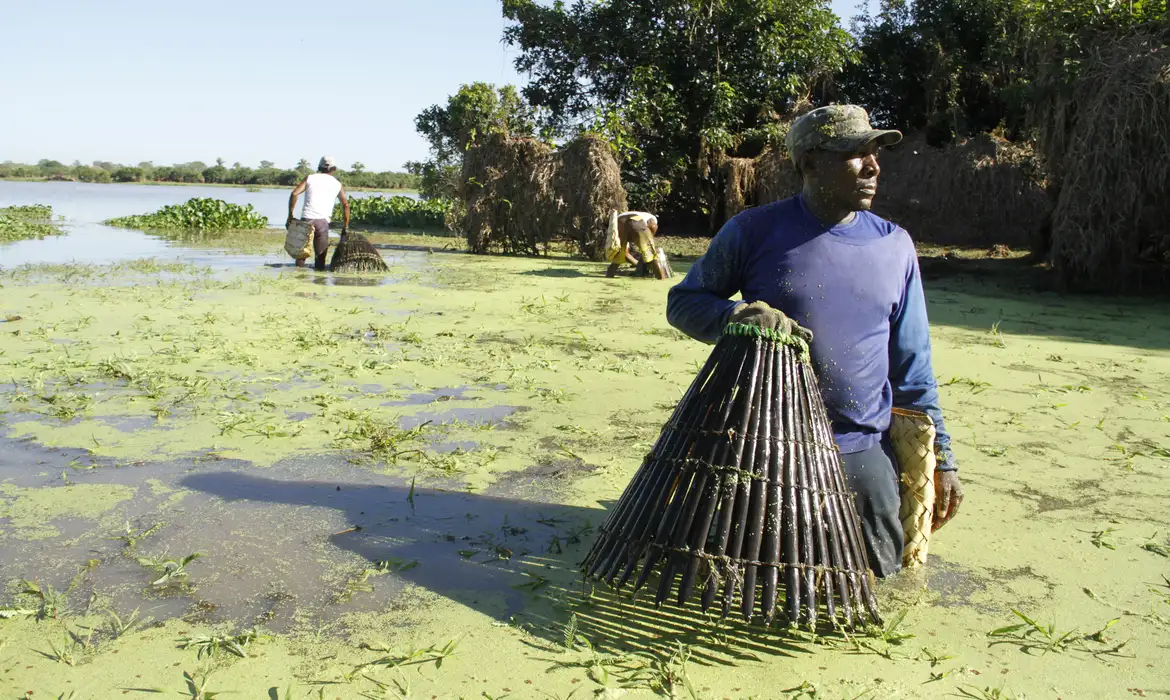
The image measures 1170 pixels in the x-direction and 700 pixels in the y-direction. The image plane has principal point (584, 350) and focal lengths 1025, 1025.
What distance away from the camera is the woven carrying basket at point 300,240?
43.5 ft

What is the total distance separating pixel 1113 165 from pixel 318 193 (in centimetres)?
915

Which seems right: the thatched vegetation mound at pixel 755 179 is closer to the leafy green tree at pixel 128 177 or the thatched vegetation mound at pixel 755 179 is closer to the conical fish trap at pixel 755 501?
the conical fish trap at pixel 755 501

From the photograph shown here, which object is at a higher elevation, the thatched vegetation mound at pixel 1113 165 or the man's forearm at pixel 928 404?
the thatched vegetation mound at pixel 1113 165

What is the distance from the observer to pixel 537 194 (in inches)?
656

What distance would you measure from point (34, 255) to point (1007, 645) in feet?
52.1

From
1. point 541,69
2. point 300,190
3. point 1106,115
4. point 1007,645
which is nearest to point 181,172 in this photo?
point 541,69

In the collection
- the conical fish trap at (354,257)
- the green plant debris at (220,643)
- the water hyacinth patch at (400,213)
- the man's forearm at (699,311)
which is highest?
the water hyacinth patch at (400,213)

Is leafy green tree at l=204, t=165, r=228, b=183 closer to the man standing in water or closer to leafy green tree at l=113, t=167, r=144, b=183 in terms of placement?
leafy green tree at l=113, t=167, r=144, b=183

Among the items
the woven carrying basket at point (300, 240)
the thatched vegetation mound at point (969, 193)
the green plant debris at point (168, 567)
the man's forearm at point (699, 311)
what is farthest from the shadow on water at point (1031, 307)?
the woven carrying basket at point (300, 240)

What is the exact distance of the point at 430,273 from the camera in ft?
43.4

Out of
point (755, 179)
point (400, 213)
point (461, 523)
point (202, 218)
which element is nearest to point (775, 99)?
point (755, 179)

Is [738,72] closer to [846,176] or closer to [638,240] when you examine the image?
[638,240]

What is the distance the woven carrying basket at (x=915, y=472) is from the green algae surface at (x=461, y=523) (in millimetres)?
159

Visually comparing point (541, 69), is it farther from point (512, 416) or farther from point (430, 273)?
point (512, 416)
